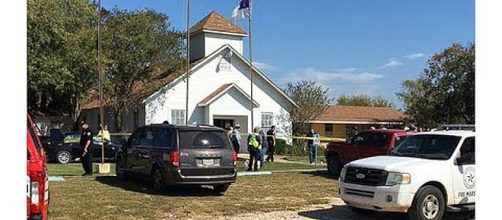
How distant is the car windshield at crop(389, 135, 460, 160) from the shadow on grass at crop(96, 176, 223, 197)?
4.66 metres

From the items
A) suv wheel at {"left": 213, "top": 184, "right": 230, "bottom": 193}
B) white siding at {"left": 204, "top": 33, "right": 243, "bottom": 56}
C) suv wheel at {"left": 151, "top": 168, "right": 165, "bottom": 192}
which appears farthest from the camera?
white siding at {"left": 204, "top": 33, "right": 243, "bottom": 56}

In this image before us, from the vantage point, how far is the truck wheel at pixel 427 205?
10125 millimetres

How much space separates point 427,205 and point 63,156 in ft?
62.6

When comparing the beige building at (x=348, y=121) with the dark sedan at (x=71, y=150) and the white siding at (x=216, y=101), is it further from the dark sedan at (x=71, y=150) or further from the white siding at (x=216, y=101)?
the dark sedan at (x=71, y=150)

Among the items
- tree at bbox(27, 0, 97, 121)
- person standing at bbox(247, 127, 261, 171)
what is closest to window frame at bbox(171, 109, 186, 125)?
tree at bbox(27, 0, 97, 121)

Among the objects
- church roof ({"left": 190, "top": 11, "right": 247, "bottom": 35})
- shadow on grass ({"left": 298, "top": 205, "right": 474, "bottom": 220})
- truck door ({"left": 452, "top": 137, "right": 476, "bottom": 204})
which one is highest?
church roof ({"left": 190, "top": 11, "right": 247, "bottom": 35})

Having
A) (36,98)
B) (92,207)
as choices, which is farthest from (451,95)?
(92,207)

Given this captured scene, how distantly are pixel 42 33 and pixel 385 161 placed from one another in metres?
26.3

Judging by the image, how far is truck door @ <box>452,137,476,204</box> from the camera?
10531 millimetres

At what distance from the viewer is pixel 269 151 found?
86.2 ft

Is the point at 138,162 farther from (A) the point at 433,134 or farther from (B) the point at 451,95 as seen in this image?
(B) the point at 451,95

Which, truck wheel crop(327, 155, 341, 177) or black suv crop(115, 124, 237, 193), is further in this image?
truck wheel crop(327, 155, 341, 177)

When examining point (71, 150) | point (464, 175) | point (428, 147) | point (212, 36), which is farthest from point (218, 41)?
point (464, 175)

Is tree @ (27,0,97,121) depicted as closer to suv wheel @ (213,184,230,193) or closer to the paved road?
suv wheel @ (213,184,230,193)
